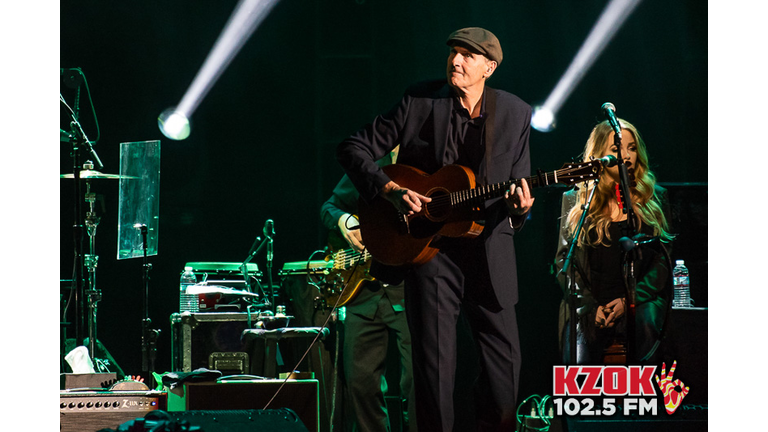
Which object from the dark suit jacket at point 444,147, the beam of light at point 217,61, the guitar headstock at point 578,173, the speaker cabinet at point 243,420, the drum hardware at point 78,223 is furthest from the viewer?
the beam of light at point 217,61

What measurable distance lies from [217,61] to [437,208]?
2.20 m

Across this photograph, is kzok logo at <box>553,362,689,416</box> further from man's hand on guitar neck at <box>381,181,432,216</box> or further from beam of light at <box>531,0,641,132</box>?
beam of light at <box>531,0,641,132</box>

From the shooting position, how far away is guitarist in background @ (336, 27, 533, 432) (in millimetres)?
3346

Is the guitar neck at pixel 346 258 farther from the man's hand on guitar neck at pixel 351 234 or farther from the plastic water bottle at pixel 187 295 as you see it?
the plastic water bottle at pixel 187 295

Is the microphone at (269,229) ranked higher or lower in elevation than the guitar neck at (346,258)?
higher

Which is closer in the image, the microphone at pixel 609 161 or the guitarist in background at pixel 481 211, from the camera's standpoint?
the microphone at pixel 609 161

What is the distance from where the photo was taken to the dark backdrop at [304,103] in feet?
15.6

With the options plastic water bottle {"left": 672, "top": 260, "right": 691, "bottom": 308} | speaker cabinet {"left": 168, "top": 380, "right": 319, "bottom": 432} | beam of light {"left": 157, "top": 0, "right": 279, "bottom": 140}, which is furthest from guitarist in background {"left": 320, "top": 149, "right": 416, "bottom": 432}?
plastic water bottle {"left": 672, "top": 260, "right": 691, "bottom": 308}

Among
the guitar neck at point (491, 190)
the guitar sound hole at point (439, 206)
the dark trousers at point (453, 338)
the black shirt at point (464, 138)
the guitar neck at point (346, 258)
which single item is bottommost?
the dark trousers at point (453, 338)

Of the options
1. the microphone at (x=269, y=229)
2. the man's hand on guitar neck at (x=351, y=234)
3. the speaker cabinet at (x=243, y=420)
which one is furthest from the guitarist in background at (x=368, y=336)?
the speaker cabinet at (x=243, y=420)

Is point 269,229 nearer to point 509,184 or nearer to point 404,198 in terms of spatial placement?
point 404,198

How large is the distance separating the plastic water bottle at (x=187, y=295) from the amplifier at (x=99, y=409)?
1477mm

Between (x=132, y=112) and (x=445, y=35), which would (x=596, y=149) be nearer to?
(x=445, y=35)

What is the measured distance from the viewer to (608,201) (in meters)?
4.45
